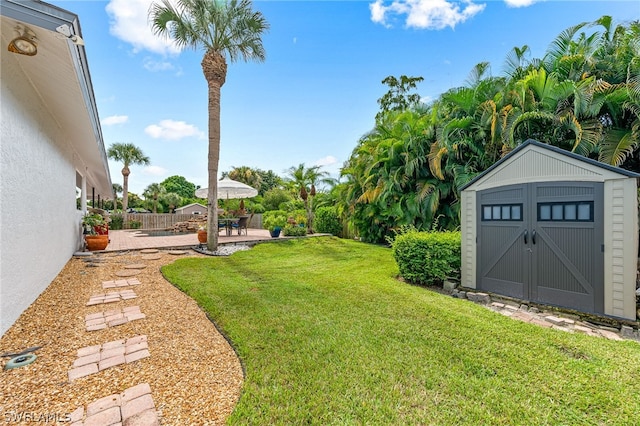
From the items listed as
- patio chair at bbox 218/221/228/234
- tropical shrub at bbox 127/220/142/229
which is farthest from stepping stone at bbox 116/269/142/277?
tropical shrub at bbox 127/220/142/229

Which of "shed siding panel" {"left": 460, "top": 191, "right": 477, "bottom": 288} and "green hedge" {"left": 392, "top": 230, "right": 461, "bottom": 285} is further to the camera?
"green hedge" {"left": 392, "top": 230, "right": 461, "bottom": 285}

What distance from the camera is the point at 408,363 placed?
8.54ft

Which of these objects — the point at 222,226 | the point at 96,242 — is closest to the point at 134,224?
the point at 222,226

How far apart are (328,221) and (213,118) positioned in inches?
373

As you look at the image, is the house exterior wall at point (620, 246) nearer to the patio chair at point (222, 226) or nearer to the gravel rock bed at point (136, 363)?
the gravel rock bed at point (136, 363)

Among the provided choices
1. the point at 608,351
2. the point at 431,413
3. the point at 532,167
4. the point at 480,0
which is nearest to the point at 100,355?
the point at 431,413

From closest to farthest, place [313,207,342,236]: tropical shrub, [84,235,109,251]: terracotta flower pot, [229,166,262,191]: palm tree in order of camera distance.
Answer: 1. [84,235,109,251]: terracotta flower pot
2. [313,207,342,236]: tropical shrub
3. [229,166,262,191]: palm tree

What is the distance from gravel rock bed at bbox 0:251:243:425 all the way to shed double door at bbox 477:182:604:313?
485 centimetres

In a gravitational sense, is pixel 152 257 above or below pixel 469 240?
below

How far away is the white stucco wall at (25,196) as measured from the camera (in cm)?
303

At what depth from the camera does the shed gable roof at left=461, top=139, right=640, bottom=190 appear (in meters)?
3.93

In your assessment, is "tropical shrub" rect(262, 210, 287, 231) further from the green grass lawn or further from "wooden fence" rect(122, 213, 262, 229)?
the green grass lawn

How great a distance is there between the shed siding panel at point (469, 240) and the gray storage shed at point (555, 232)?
2 centimetres

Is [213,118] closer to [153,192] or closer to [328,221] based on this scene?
[328,221]
